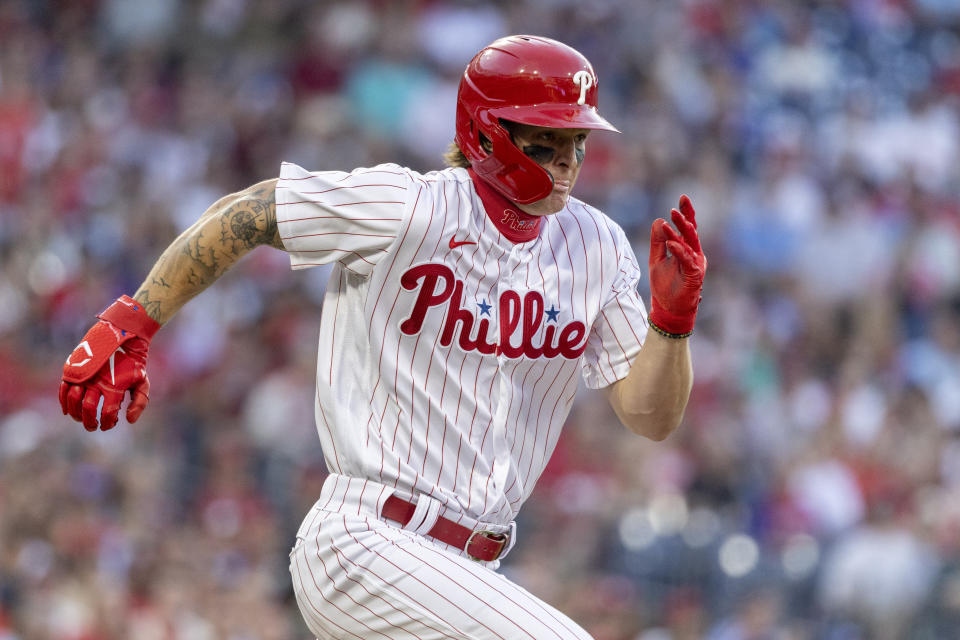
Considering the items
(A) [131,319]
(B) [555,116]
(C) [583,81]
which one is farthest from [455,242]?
(A) [131,319]

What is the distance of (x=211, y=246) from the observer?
351cm

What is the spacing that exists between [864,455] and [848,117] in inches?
140

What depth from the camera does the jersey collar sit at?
12.0ft

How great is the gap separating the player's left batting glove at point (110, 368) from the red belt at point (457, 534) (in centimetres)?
69

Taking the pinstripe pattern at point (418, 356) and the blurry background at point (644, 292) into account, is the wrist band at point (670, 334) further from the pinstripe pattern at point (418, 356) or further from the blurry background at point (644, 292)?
the blurry background at point (644, 292)

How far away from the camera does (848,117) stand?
36.4 feet

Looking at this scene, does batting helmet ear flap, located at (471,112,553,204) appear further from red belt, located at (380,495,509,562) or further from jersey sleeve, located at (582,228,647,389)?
red belt, located at (380,495,509,562)

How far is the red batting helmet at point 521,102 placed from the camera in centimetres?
356

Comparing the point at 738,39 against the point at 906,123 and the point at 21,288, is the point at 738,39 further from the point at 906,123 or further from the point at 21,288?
the point at 21,288

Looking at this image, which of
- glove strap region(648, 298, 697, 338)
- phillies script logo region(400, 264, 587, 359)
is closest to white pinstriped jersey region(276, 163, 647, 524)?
phillies script logo region(400, 264, 587, 359)

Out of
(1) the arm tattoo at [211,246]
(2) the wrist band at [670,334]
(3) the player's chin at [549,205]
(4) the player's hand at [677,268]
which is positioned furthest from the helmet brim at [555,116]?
(1) the arm tattoo at [211,246]

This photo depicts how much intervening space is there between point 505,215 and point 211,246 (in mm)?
754

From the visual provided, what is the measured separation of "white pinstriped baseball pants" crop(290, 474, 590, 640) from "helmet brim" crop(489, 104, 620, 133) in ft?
3.22

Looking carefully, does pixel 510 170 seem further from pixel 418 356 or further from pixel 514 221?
pixel 418 356
